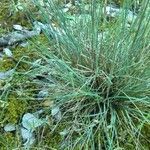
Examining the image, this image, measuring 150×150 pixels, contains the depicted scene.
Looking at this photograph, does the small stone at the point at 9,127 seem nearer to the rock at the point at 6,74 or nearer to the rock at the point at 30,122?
A: the rock at the point at 30,122

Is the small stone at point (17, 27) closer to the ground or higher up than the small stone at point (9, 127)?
higher up

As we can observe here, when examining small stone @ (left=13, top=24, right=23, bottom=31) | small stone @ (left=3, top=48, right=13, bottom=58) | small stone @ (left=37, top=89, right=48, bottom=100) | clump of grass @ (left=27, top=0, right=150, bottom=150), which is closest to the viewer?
clump of grass @ (left=27, top=0, right=150, bottom=150)

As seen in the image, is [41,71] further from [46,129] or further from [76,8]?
[76,8]

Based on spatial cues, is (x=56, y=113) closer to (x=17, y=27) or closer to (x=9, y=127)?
(x=9, y=127)

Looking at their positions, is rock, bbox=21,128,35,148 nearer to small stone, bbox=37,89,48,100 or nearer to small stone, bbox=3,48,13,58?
small stone, bbox=37,89,48,100

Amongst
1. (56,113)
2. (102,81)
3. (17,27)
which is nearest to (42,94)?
(56,113)

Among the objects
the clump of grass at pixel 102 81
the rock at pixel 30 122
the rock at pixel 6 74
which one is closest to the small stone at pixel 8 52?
the rock at pixel 6 74

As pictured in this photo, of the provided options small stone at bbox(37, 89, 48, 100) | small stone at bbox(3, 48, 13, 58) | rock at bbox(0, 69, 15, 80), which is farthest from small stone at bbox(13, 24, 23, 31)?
small stone at bbox(37, 89, 48, 100)

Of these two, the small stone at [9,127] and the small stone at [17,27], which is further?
the small stone at [17,27]

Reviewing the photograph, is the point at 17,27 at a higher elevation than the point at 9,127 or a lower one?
higher
